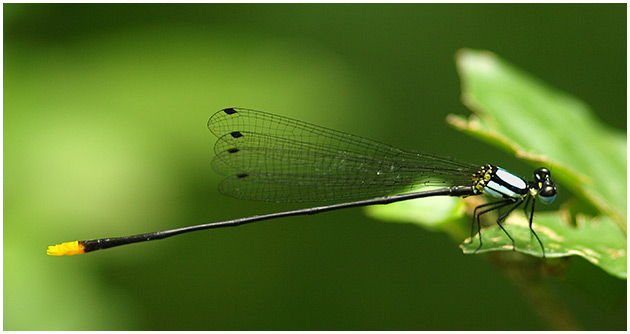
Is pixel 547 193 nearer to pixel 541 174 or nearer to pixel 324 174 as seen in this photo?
pixel 541 174

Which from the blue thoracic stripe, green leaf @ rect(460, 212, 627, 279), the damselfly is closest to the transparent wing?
the damselfly

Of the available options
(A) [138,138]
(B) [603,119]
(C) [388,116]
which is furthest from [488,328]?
(A) [138,138]

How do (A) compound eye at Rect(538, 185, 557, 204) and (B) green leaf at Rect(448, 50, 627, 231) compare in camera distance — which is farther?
(A) compound eye at Rect(538, 185, 557, 204)

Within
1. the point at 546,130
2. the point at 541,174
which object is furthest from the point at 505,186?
the point at 546,130

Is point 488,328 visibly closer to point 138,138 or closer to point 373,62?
point 373,62

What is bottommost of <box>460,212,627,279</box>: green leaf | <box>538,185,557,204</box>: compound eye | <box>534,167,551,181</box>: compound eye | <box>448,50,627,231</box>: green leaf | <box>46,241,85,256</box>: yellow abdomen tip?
<box>46,241,85,256</box>: yellow abdomen tip

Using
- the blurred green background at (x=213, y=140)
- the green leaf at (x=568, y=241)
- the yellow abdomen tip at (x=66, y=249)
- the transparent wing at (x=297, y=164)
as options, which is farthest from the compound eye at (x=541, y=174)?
the yellow abdomen tip at (x=66, y=249)

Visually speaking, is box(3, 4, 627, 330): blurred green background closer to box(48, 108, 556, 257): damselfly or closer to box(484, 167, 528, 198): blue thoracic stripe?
box(48, 108, 556, 257): damselfly
